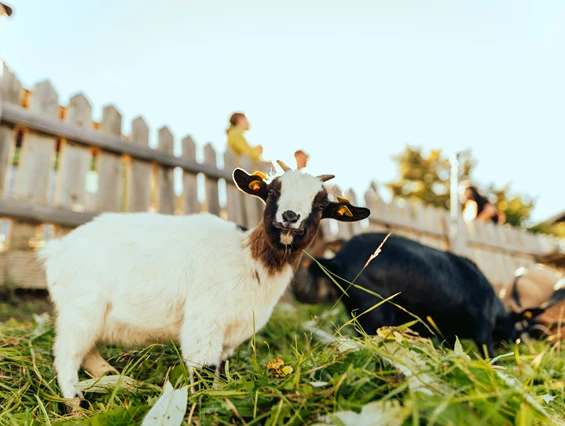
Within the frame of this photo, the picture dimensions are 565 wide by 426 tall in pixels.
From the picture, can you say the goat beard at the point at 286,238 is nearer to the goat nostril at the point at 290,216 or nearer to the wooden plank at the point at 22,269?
the goat nostril at the point at 290,216

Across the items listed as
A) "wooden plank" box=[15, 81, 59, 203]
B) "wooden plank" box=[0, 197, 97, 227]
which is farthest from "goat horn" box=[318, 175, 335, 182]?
"wooden plank" box=[15, 81, 59, 203]

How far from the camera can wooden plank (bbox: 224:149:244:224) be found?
587 centimetres

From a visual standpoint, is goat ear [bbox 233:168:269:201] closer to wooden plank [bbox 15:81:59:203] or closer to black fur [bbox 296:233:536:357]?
black fur [bbox 296:233:536:357]

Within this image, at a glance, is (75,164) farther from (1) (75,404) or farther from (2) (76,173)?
(1) (75,404)

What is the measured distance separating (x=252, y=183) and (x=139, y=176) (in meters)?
2.86

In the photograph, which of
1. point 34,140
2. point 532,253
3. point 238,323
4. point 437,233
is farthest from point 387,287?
point 532,253

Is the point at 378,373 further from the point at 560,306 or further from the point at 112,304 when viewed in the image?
the point at 560,306

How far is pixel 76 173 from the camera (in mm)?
4828

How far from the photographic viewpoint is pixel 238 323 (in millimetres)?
2574

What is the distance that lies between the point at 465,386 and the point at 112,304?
209cm

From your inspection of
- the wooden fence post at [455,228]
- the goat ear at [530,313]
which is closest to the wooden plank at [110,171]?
the goat ear at [530,313]

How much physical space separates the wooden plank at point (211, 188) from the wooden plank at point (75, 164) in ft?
5.06

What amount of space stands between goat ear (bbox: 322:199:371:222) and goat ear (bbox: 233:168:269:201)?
448 millimetres

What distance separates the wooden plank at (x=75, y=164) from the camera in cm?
470
